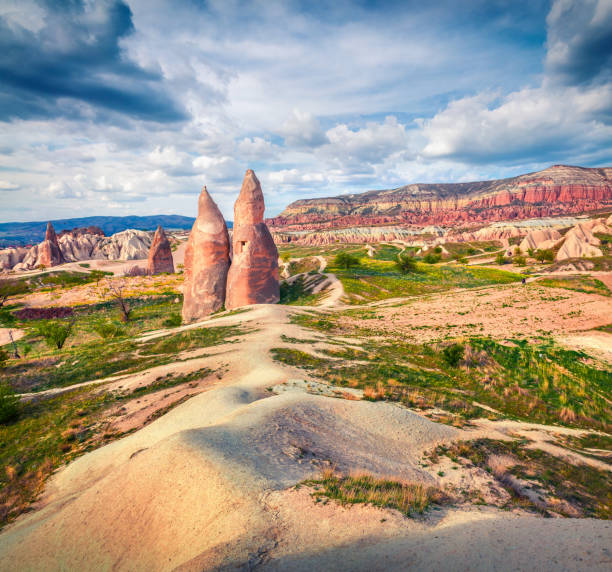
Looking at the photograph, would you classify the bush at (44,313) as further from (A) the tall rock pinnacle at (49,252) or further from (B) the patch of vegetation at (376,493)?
(A) the tall rock pinnacle at (49,252)

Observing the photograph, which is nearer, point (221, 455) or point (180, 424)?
point (221, 455)

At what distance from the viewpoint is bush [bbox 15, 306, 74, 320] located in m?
39.0

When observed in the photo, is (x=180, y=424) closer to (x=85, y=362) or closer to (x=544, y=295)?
(x=85, y=362)

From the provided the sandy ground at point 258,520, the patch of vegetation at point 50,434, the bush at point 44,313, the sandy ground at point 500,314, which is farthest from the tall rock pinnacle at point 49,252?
the sandy ground at point 258,520

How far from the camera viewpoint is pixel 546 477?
705 centimetres

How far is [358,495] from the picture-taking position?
16.5 ft

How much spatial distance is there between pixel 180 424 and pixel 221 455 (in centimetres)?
342

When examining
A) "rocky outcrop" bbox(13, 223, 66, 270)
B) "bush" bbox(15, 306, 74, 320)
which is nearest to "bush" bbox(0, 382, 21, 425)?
"bush" bbox(15, 306, 74, 320)

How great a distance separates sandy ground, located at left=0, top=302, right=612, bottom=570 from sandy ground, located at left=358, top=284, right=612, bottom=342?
15579 mm

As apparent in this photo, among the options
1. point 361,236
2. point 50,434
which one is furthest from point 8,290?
point 361,236

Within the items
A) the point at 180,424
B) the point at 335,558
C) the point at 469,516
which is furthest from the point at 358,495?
the point at 180,424

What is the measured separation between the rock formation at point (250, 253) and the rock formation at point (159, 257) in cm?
3854

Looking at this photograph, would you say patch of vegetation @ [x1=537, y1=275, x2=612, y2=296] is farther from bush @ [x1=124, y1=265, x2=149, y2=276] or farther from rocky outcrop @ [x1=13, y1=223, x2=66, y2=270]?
rocky outcrop @ [x1=13, y1=223, x2=66, y2=270]

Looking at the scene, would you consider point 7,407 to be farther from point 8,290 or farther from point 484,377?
point 8,290
